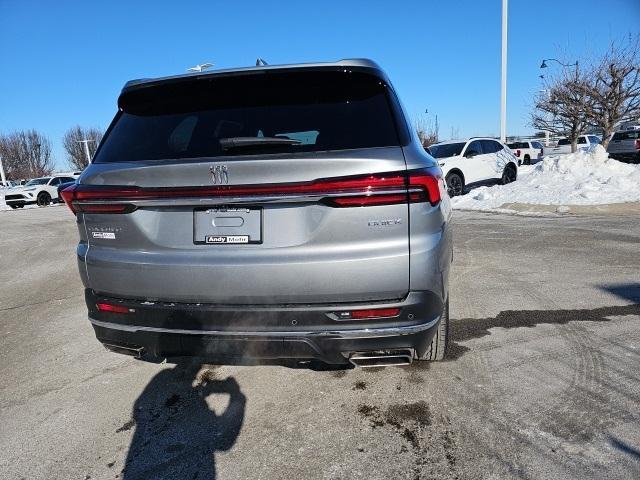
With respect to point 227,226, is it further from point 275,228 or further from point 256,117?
point 256,117

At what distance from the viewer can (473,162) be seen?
15.4 meters

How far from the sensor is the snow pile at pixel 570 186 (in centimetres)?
1132

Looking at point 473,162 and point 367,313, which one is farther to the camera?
point 473,162

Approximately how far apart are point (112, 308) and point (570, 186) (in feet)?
42.5

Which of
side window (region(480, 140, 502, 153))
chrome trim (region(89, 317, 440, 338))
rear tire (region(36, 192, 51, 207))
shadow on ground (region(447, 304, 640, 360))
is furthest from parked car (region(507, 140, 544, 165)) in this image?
chrome trim (region(89, 317, 440, 338))

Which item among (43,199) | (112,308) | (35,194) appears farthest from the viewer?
(43,199)

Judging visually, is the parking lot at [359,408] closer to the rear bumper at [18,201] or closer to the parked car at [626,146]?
the parked car at [626,146]

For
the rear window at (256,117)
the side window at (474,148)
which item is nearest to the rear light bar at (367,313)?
the rear window at (256,117)

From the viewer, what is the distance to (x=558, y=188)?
12.5 m

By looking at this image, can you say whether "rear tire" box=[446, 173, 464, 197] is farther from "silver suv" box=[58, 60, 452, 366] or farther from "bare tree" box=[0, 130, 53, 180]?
"bare tree" box=[0, 130, 53, 180]

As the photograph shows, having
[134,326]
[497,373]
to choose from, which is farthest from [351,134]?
[497,373]

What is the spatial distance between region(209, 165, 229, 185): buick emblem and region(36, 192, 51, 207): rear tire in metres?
31.4

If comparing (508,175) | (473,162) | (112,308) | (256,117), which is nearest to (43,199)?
(473,162)

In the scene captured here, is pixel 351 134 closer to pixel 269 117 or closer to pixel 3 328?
pixel 269 117
